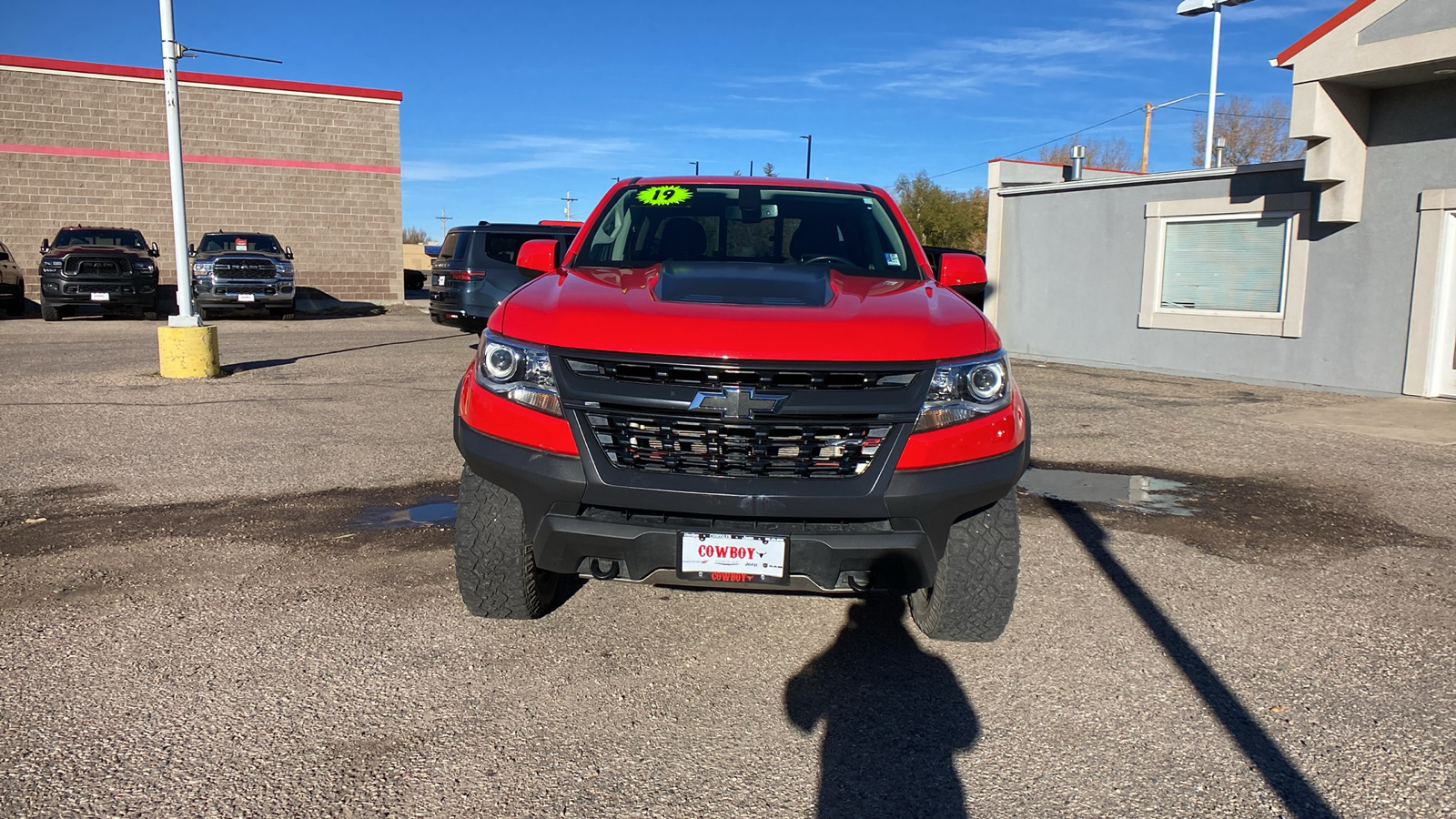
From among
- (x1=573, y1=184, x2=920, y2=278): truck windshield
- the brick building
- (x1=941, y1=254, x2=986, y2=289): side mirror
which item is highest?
the brick building

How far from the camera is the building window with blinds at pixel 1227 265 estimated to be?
1274 cm

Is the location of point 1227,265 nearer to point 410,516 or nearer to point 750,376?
point 410,516

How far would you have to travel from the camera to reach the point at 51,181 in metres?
25.3

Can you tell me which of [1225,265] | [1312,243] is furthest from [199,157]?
[1312,243]

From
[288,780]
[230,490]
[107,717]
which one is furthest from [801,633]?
[230,490]

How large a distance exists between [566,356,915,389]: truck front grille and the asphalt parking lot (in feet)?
3.46

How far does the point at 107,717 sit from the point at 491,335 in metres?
1.66

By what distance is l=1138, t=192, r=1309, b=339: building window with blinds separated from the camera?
12.7 meters

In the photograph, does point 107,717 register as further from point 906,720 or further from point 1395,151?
point 1395,151

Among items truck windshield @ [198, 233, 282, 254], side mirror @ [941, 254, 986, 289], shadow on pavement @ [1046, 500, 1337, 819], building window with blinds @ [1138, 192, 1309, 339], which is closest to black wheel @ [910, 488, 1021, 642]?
shadow on pavement @ [1046, 500, 1337, 819]

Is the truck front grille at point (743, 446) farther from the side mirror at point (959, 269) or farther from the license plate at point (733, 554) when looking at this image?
the side mirror at point (959, 269)

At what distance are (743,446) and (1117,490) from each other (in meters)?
4.32

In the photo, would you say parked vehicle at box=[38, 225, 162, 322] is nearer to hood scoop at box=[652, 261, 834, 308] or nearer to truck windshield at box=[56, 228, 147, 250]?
truck windshield at box=[56, 228, 147, 250]

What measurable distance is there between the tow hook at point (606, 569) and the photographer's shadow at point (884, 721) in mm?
718
